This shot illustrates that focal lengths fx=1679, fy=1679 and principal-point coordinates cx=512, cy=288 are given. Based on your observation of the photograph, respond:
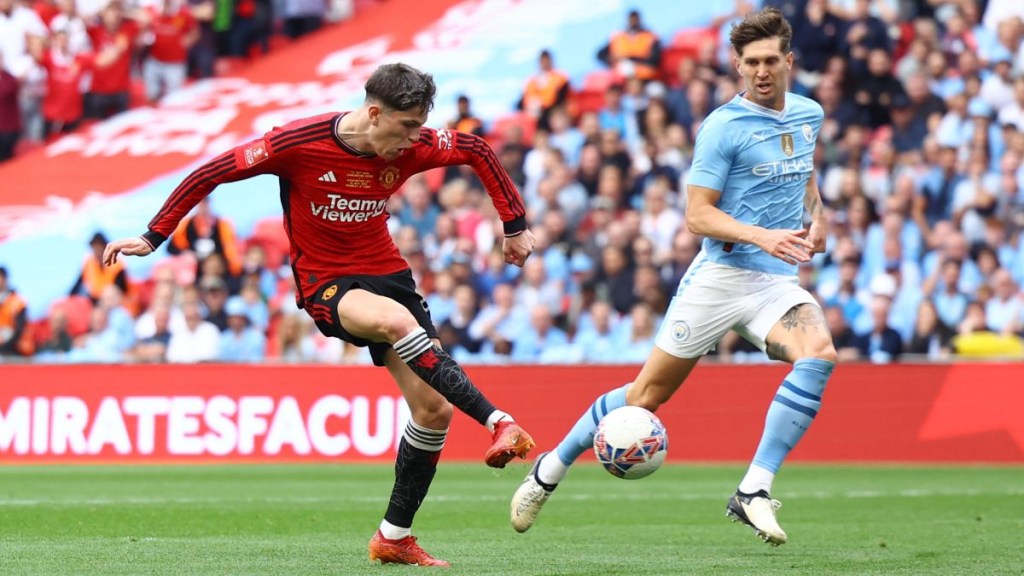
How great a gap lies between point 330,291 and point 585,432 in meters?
1.64

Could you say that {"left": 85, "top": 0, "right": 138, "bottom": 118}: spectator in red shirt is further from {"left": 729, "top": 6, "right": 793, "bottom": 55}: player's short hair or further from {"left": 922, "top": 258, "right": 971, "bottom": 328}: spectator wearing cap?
{"left": 729, "top": 6, "right": 793, "bottom": 55}: player's short hair

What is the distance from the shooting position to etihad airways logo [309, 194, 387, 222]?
8062mm

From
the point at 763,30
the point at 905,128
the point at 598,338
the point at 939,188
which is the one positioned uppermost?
the point at 763,30

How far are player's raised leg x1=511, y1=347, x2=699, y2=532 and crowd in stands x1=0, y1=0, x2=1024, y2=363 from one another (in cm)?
819

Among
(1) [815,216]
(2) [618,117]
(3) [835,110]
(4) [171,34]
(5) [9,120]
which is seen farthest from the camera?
(4) [171,34]

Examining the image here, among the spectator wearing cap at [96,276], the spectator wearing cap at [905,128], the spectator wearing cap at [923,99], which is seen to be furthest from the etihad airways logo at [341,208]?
the spectator wearing cap at [923,99]

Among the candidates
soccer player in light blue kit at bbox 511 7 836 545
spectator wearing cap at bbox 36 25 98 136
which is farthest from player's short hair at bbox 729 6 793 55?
spectator wearing cap at bbox 36 25 98 136

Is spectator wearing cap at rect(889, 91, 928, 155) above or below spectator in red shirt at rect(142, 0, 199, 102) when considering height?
above

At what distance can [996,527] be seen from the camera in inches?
384

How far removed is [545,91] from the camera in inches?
851

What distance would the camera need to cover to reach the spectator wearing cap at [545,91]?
70.0ft

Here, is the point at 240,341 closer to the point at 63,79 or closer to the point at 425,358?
the point at 63,79

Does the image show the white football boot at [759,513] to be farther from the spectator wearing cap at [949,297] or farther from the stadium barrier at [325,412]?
the spectator wearing cap at [949,297]

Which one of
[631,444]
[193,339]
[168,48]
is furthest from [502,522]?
[168,48]
